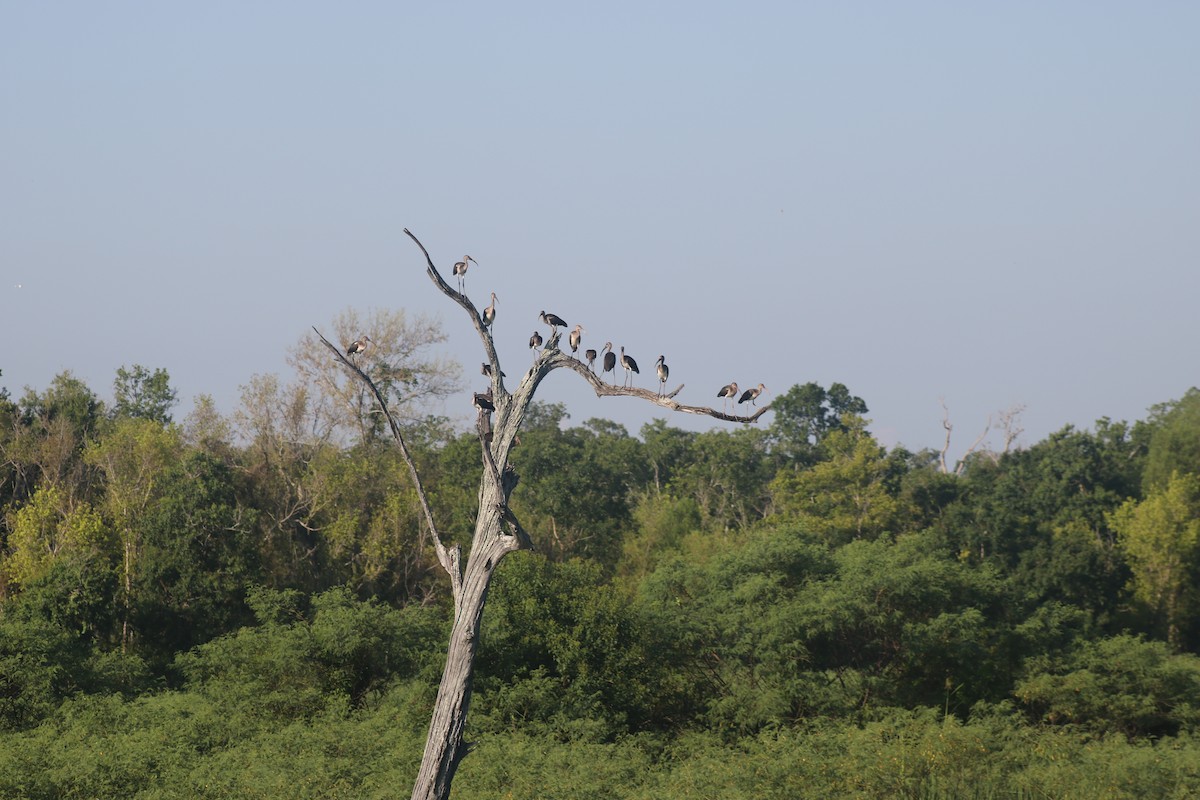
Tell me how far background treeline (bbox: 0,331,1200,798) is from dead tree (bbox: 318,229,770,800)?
278 inches

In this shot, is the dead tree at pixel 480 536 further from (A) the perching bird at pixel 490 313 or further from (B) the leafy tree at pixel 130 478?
(B) the leafy tree at pixel 130 478

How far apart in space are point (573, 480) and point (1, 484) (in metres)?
13.7

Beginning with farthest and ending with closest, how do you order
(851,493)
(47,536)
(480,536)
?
(851,493) < (47,536) < (480,536)

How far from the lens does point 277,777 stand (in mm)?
15172

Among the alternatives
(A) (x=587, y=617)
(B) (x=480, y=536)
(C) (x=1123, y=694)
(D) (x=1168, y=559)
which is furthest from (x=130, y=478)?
(D) (x=1168, y=559)

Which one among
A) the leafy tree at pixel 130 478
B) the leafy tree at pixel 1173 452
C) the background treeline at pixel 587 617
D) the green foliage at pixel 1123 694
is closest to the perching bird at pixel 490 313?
the background treeline at pixel 587 617

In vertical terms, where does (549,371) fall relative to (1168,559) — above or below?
below

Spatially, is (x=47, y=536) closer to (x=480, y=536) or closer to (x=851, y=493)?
(x=851, y=493)

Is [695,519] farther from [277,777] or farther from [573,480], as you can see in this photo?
[277,777]

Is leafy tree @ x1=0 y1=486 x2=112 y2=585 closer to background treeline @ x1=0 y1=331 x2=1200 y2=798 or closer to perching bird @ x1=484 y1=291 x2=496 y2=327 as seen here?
background treeline @ x1=0 y1=331 x2=1200 y2=798

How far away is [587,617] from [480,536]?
44.1 feet

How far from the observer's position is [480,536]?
8484mm

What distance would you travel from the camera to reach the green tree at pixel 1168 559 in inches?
1307

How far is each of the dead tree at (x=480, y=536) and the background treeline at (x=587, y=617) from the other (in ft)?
23.2
